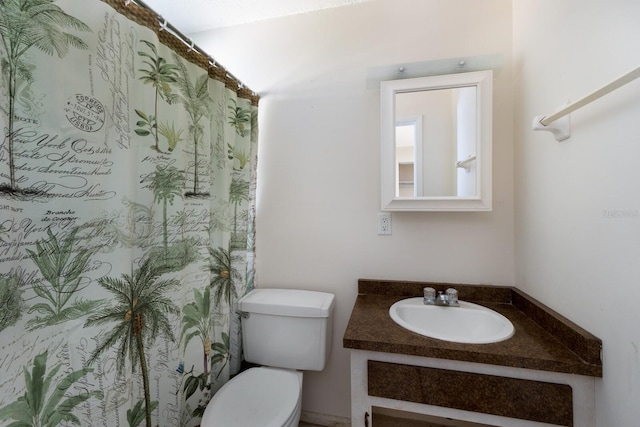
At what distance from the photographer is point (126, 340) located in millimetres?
850

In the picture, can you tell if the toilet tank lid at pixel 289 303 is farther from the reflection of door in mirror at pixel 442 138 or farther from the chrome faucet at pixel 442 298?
the reflection of door in mirror at pixel 442 138

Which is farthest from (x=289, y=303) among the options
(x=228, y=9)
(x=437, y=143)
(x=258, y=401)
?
(x=228, y=9)

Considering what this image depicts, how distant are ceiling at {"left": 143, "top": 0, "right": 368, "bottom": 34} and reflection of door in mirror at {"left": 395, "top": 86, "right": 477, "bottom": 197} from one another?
0.72 metres

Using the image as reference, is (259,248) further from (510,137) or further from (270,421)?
(510,137)

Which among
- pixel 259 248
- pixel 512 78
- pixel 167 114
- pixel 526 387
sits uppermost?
pixel 512 78

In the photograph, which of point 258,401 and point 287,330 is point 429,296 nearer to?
point 287,330

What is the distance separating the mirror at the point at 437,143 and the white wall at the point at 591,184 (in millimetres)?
186

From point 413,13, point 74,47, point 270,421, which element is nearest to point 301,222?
point 270,421

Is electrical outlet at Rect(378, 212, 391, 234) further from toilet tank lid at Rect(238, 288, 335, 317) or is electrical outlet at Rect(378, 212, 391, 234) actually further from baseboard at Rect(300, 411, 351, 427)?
baseboard at Rect(300, 411, 351, 427)

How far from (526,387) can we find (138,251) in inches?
53.4

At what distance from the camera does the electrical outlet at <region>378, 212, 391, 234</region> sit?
1.38m

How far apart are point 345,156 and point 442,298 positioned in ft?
2.88

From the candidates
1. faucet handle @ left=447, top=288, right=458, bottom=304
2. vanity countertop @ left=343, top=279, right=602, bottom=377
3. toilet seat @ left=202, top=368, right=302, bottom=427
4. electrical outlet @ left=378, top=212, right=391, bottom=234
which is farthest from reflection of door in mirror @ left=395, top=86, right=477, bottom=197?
toilet seat @ left=202, top=368, right=302, bottom=427

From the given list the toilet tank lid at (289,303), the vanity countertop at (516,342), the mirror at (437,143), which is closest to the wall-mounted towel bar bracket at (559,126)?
the mirror at (437,143)
